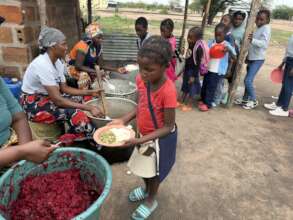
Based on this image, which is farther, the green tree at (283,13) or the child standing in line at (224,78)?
the green tree at (283,13)

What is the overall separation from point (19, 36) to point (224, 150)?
2860 mm

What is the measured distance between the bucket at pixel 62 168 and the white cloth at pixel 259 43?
145 inches

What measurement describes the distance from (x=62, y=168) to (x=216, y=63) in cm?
333

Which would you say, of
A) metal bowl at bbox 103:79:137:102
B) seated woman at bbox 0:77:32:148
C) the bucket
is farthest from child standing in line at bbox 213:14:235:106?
seated woman at bbox 0:77:32:148

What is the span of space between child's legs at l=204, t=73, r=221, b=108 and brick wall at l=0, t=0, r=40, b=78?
2778 mm

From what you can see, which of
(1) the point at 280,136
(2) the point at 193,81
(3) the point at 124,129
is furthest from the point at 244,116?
(3) the point at 124,129

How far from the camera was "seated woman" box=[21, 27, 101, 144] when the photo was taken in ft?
8.23

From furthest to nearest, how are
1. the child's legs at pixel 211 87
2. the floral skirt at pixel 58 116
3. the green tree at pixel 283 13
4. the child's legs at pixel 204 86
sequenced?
the green tree at pixel 283 13
the child's legs at pixel 204 86
the child's legs at pixel 211 87
the floral skirt at pixel 58 116

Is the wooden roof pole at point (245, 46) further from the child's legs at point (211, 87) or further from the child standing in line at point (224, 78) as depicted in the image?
the child's legs at point (211, 87)

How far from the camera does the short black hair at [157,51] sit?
178cm

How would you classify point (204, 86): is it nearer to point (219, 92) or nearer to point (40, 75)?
point (219, 92)

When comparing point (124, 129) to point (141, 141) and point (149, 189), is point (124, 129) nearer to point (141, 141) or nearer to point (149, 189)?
point (141, 141)

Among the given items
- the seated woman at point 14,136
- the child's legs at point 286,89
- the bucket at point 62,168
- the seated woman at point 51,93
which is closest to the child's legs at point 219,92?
the child's legs at point 286,89

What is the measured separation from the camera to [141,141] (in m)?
1.89
